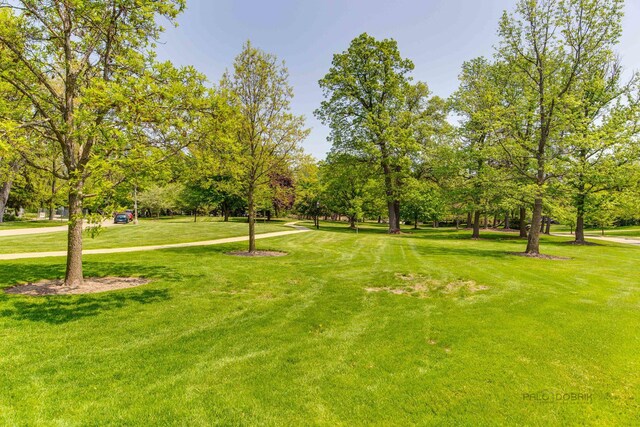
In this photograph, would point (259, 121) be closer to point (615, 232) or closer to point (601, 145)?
point (601, 145)

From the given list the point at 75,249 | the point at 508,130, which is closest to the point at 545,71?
the point at 508,130

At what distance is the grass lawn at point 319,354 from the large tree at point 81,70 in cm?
372

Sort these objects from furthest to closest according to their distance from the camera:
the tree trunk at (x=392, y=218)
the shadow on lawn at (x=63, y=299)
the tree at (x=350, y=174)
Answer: the tree trunk at (x=392, y=218), the tree at (x=350, y=174), the shadow on lawn at (x=63, y=299)

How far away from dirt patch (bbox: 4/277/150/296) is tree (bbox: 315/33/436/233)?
74.1 ft

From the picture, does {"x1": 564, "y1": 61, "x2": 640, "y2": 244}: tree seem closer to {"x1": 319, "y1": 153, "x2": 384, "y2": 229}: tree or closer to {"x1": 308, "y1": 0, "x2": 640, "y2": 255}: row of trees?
{"x1": 308, "y1": 0, "x2": 640, "y2": 255}: row of trees

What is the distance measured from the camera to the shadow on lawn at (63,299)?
273 inches

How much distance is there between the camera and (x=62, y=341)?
5.70 m

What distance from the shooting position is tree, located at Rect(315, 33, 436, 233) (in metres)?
28.9

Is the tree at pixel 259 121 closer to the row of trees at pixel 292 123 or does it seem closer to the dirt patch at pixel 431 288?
the row of trees at pixel 292 123

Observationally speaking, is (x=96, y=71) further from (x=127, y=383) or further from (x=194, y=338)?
(x=127, y=383)

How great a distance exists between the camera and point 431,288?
10000 mm

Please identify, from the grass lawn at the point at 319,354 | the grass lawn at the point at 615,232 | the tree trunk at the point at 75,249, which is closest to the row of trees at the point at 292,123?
the tree trunk at the point at 75,249

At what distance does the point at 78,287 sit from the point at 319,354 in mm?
7916

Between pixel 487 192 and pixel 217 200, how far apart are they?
39559 mm
